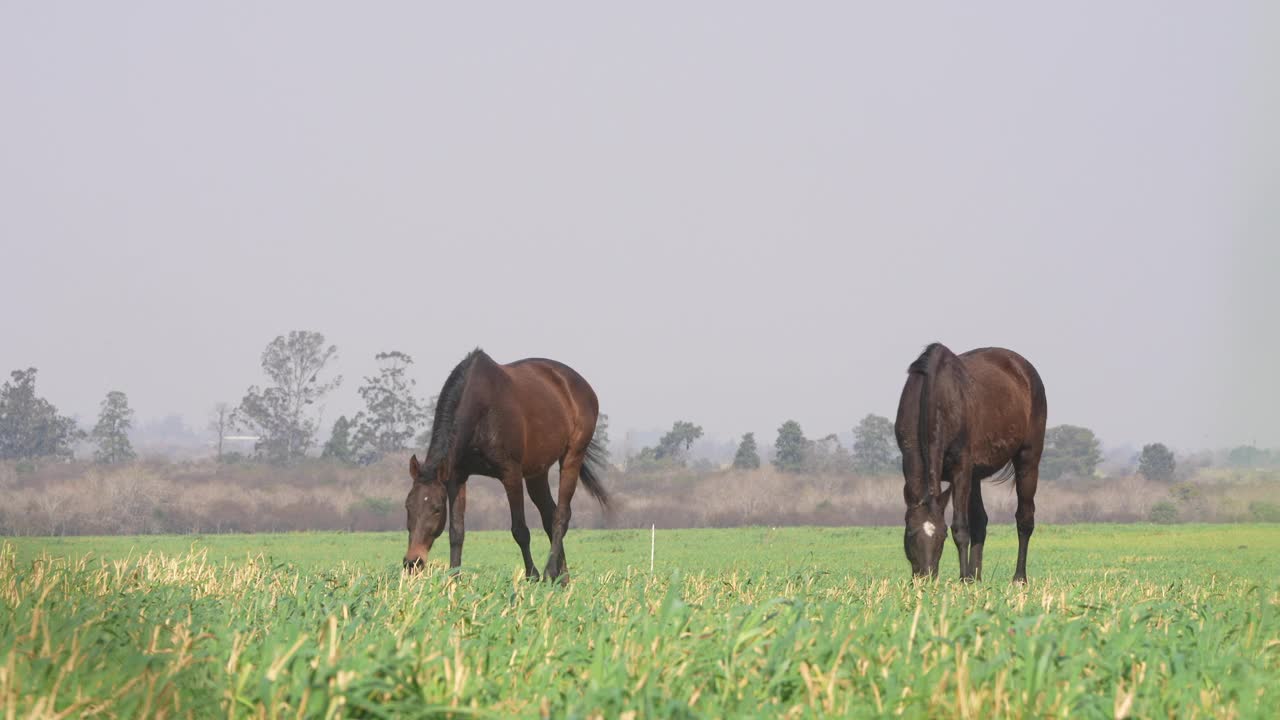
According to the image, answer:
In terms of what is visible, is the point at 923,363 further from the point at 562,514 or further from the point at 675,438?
the point at 675,438

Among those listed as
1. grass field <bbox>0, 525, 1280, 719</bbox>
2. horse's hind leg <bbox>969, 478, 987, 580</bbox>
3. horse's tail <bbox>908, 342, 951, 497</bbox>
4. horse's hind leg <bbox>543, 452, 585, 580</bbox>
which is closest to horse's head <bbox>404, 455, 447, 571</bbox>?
horse's hind leg <bbox>543, 452, 585, 580</bbox>

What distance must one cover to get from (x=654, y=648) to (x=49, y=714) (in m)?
2.53

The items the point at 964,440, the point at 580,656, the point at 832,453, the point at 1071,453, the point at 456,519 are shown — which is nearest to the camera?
the point at 580,656

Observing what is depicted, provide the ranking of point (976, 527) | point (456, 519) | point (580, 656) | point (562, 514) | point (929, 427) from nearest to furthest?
point (580, 656) → point (929, 427) → point (456, 519) → point (562, 514) → point (976, 527)

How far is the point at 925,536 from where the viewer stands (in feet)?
43.5

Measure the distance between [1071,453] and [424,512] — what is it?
316 feet

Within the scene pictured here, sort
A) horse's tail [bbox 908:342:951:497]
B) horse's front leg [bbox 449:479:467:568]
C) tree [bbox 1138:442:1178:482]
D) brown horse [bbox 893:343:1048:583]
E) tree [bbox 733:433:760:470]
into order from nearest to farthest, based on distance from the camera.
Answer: brown horse [bbox 893:343:1048:583], horse's tail [bbox 908:342:951:497], horse's front leg [bbox 449:479:467:568], tree [bbox 733:433:760:470], tree [bbox 1138:442:1178:482]

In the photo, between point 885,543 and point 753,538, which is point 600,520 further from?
point 885,543

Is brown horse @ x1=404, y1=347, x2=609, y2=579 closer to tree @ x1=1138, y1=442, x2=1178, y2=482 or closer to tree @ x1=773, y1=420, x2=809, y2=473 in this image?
tree @ x1=773, y1=420, x2=809, y2=473

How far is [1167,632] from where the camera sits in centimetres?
732

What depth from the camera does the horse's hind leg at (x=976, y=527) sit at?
1625cm

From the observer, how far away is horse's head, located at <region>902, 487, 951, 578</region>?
13135 mm

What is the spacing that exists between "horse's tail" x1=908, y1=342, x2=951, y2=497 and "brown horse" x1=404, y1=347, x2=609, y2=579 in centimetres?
439

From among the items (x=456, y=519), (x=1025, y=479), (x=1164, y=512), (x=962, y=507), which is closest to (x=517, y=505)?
(x=456, y=519)
